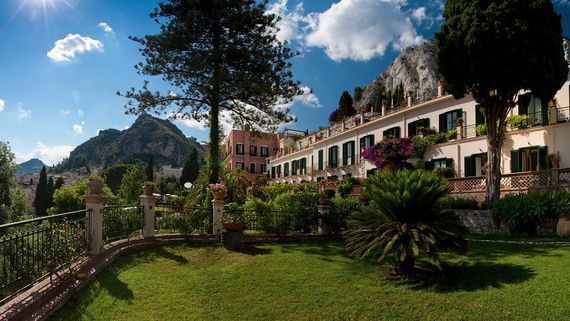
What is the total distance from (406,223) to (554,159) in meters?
16.5

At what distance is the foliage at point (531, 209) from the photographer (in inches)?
527

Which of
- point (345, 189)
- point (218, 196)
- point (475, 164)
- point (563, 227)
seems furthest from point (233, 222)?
point (345, 189)

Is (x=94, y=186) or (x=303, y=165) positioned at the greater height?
(x=303, y=165)

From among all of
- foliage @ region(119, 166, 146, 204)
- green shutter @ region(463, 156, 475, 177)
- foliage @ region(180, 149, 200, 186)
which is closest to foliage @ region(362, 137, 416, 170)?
green shutter @ region(463, 156, 475, 177)

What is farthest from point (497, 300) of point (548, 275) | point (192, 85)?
point (192, 85)

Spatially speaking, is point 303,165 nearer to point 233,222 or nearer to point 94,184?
point 233,222

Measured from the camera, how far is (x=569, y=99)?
21.0m

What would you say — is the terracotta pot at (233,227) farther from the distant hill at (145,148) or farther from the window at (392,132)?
the distant hill at (145,148)

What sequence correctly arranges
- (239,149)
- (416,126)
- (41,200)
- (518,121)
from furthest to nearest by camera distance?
(239,149)
(41,200)
(416,126)
(518,121)

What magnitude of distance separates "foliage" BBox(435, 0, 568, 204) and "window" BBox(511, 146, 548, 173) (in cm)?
513

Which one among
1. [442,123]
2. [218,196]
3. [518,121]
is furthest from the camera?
A: [442,123]

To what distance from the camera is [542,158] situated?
2164cm

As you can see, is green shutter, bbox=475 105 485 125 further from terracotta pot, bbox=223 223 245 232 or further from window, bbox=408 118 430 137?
terracotta pot, bbox=223 223 245 232

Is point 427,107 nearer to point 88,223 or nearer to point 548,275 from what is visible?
point 548,275
